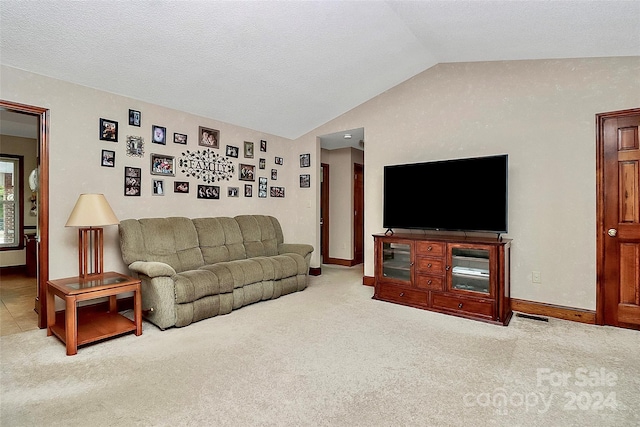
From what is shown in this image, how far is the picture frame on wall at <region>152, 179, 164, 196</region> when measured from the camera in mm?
3746

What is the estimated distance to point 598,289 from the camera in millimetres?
3105

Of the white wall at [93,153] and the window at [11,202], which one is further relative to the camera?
the window at [11,202]

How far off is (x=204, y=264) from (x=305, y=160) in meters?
2.42

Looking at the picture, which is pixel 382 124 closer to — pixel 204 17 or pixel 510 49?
pixel 510 49

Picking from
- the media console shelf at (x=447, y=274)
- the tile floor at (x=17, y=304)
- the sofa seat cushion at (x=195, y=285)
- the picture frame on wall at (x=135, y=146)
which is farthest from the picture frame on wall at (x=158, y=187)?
the media console shelf at (x=447, y=274)

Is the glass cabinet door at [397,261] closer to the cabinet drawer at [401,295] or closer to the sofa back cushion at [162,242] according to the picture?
the cabinet drawer at [401,295]

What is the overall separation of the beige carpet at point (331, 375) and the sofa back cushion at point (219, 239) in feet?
3.28

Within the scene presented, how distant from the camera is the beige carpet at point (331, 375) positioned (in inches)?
68.1

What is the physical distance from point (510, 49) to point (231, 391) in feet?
12.6

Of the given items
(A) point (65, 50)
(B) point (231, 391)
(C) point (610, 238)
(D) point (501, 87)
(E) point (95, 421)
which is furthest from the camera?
(D) point (501, 87)

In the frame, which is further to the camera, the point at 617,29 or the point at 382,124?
the point at 382,124

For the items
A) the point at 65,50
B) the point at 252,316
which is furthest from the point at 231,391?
the point at 65,50

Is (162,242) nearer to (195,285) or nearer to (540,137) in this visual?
(195,285)

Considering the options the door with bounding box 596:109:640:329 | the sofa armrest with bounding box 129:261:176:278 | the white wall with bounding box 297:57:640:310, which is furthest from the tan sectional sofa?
the door with bounding box 596:109:640:329
